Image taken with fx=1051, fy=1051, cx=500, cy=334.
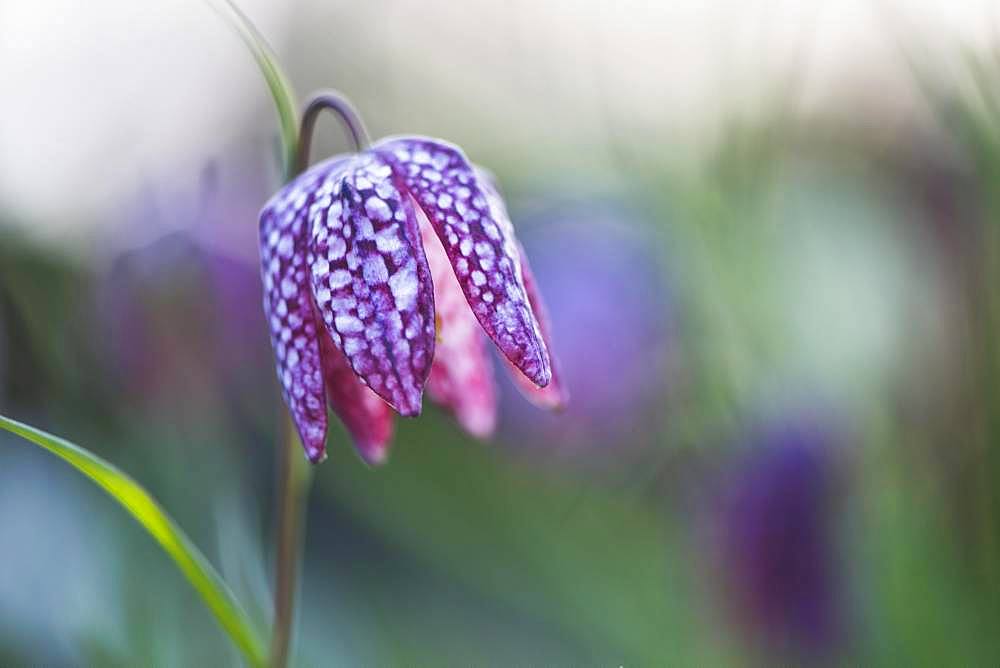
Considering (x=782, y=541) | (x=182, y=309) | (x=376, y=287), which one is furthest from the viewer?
(x=182, y=309)

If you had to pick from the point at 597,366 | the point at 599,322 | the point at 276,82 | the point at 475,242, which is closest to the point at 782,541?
the point at 597,366

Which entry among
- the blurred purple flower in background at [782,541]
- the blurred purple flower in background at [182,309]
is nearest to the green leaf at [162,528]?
the blurred purple flower in background at [182,309]

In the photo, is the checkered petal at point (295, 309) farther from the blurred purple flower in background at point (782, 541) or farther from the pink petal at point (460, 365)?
the blurred purple flower in background at point (782, 541)

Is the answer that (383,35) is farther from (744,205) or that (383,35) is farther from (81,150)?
(744,205)

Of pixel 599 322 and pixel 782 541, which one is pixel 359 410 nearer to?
pixel 782 541

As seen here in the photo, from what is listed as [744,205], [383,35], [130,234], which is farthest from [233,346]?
[744,205]
